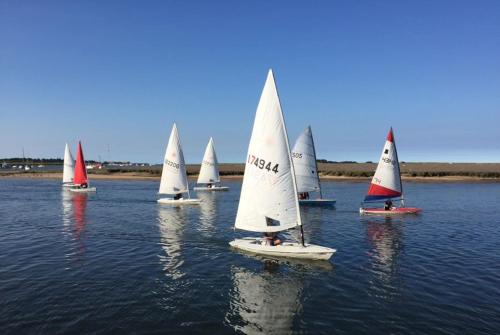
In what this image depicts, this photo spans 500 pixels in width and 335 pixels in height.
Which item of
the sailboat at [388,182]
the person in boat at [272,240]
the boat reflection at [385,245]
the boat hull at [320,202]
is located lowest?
the boat reflection at [385,245]

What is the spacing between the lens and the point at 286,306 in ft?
59.0

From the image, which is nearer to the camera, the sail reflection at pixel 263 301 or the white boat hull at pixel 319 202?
the sail reflection at pixel 263 301

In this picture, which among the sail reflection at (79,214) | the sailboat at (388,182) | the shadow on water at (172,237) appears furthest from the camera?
the sailboat at (388,182)

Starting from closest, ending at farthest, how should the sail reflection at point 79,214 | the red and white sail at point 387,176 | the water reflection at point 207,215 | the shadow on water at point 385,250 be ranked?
1. the shadow on water at point 385,250
2. the sail reflection at point 79,214
3. the water reflection at point 207,215
4. the red and white sail at point 387,176

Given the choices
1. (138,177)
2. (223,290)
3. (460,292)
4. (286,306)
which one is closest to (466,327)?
(460,292)

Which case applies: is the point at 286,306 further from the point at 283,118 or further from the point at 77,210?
the point at 77,210

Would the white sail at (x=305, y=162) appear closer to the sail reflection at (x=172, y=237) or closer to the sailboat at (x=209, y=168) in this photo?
the sail reflection at (x=172, y=237)

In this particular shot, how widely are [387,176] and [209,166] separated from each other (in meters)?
44.3

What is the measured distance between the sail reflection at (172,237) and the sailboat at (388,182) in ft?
76.9

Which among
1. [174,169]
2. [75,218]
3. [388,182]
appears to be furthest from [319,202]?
[75,218]

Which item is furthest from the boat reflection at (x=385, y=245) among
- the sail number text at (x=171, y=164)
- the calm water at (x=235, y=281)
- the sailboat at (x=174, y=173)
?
the sail number text at (x=171, y=164)

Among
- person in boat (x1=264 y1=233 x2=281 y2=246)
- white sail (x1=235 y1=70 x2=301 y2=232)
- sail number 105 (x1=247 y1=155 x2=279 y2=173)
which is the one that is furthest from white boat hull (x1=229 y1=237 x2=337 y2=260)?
sail number 105 (x1=247 y1=155 x2=279 y2=173)

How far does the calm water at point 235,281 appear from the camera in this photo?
16.1 meters

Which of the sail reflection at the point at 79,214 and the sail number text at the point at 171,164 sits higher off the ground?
the sail number text at the point at 171,164
